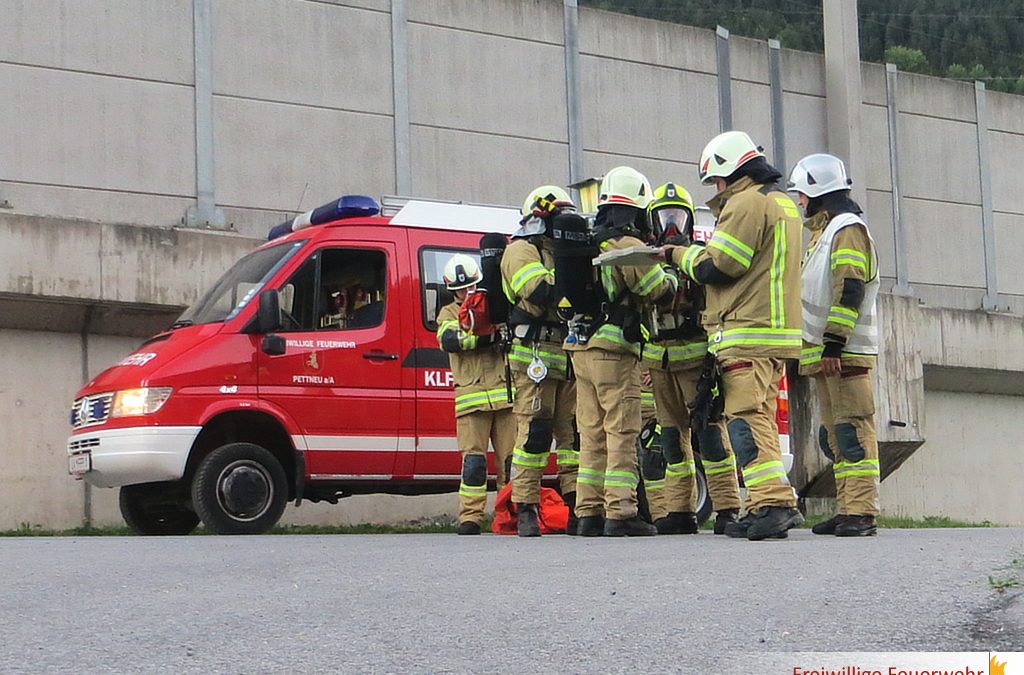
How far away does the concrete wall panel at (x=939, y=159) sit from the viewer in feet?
72.1

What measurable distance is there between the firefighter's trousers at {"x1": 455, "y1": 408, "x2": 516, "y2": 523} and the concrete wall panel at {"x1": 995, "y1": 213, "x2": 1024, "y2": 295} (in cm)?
1398

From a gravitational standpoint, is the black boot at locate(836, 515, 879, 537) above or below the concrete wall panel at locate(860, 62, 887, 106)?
below

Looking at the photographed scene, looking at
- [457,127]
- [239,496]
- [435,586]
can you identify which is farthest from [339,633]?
[457,127]

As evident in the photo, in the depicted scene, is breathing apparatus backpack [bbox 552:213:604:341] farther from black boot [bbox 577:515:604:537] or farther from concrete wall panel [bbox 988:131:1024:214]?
concrete wall panel [bbox 988:131:1024:214]

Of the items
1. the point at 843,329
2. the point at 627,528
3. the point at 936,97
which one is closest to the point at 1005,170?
the point at 936,97

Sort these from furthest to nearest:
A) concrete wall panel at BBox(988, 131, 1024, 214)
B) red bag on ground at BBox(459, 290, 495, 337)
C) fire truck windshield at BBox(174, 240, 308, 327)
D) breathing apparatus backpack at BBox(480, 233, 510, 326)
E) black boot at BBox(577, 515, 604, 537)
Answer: concrete wall panel at BBox(988, 131, 1024, 214)
fire truck windshield at BBox(174, 240, 308, 327)
red bag on ground at BBox(459, 290, 495, 337)
breathing apparatus backpack at BBox(480, 233, 510, 326)
black boot at BBox(577, 515, 604, 537)

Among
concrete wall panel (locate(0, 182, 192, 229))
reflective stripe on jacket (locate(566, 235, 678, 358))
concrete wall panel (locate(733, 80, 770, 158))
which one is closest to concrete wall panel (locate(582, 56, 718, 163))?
concrete wall panel (locate(733, 80, 770, 158))

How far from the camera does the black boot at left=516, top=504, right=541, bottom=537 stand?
973cm

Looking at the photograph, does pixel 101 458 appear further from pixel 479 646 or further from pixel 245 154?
pixel 479 646

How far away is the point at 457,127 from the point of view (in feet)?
58.1

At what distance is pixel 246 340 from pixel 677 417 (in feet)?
11.1

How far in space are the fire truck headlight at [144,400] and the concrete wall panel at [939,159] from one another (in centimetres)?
1367

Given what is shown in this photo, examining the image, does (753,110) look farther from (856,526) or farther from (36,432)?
(856,526)

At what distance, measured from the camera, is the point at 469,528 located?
33.8 ft
